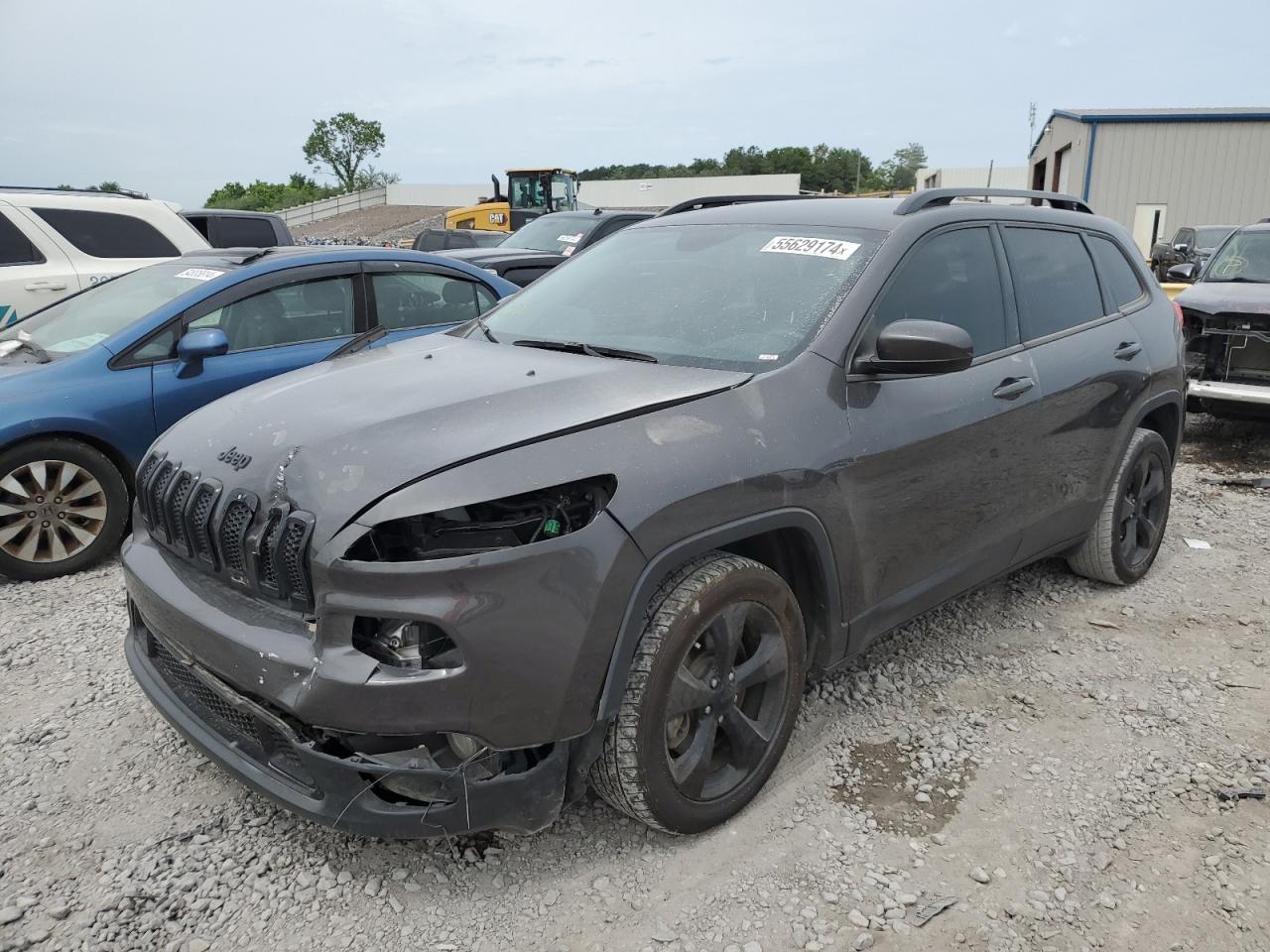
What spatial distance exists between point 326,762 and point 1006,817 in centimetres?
194

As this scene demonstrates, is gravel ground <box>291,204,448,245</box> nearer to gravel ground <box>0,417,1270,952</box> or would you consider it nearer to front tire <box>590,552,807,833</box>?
gravel ground <box>0,417,1270,952</box>

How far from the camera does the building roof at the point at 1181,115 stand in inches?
1017

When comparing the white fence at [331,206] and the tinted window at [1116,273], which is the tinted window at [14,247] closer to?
the tinted window at [1116,273]

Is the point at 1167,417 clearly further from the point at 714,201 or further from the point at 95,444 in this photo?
the point at 95,444

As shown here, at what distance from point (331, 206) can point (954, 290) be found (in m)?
55.0

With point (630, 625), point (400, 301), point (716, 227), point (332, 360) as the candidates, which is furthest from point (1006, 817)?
point (400, 301)

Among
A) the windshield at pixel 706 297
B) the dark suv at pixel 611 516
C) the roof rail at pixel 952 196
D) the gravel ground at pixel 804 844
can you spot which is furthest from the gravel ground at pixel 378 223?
the gravel ground at pixel 804 844

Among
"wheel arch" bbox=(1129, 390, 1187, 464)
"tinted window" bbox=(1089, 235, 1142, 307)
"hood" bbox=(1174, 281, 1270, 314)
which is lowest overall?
"wheel arch" bbox=(1129, 390, 1187, 464)

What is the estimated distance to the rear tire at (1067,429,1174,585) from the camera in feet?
13.9

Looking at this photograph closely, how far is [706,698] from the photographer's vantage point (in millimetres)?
2510

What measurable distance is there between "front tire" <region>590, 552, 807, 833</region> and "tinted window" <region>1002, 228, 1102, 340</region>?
5.74 ft

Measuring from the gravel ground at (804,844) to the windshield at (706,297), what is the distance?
53.7 inches

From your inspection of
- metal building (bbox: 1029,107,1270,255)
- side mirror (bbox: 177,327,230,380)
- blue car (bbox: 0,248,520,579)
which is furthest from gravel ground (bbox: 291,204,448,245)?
side mirror (bbox: 177,327,230,380)

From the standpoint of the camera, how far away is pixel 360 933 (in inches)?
90.7
